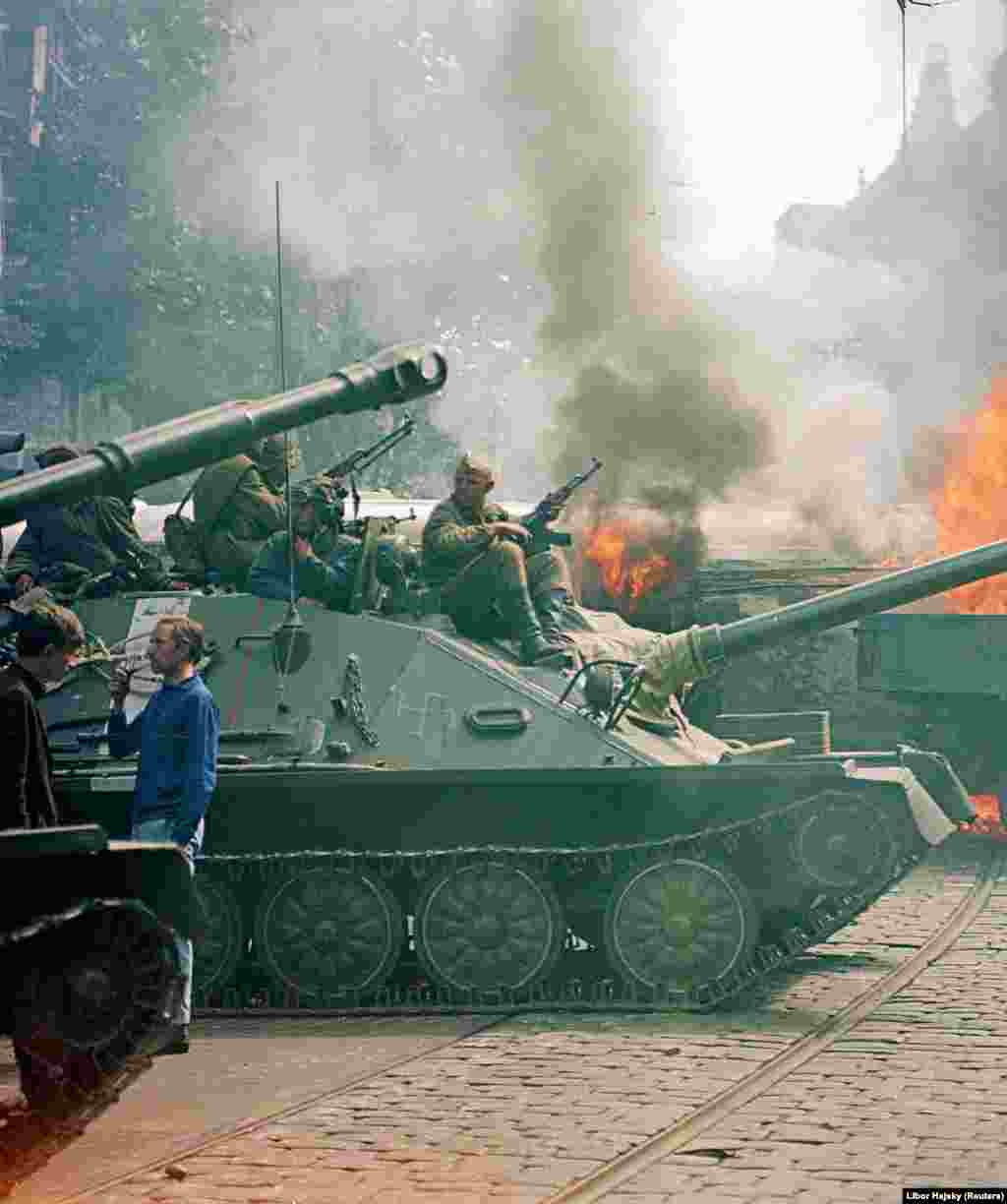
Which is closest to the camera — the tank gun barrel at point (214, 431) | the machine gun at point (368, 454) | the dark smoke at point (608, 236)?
the tank gun barrel at point (214, 431)

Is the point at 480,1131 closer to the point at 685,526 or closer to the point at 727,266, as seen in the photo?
the point at 685,526

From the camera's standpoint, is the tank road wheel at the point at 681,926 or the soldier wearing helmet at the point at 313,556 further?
the soldier wearing helmet at the point at 313,556

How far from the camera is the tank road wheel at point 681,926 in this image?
1426 centimetres

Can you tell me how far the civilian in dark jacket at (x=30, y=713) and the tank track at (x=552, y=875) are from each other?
5.44m

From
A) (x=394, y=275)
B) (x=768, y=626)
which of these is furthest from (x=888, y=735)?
(x=394, y=275)

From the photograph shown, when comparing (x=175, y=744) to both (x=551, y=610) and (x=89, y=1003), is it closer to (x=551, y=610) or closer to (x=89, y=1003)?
(x=89, y=1003)

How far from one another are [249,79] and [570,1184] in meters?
35.9

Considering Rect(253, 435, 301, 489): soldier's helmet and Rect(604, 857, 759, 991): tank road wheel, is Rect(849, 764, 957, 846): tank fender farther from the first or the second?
Rect(253, 435, 301, 489): soldier's helmet

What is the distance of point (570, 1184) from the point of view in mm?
9570

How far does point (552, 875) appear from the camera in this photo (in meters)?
14.5

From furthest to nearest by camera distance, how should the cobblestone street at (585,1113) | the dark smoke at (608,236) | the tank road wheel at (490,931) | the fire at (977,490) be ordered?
the fire at (977,490) → the dark smoke at (608,236) → the tank road wheel at (490,931) → the cobblestone street at (585,1113)

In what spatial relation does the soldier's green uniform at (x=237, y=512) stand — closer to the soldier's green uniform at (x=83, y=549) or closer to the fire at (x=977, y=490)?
the soldier's green uniform at (x=83, y=549)

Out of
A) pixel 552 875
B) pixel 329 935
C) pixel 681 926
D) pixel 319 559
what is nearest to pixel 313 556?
pixel 319 559

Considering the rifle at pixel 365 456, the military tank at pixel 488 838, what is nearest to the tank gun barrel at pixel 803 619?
the military tank at pixel 488 838
